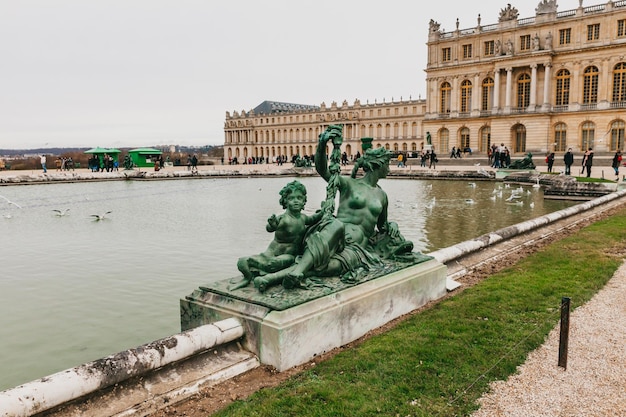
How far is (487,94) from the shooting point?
51.7 m

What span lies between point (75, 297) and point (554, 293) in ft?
20.1

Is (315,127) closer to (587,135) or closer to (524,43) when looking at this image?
(524,43)

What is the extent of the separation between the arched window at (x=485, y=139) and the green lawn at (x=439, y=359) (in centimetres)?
4766

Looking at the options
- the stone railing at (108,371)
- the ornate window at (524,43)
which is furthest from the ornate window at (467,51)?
the stone railing at (108,371)

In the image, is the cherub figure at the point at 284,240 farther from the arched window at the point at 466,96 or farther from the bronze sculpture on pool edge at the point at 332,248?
the arched window at the point at 466,96

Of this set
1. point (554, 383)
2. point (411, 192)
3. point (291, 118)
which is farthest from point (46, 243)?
point (291, 118)

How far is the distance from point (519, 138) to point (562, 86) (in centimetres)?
590

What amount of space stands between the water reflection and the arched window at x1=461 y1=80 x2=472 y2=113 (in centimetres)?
3493

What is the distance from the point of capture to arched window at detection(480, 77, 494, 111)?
168 ft

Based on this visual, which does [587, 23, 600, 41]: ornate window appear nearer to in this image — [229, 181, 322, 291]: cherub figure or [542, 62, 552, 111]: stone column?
[542, 62, 552, 111]: stone column

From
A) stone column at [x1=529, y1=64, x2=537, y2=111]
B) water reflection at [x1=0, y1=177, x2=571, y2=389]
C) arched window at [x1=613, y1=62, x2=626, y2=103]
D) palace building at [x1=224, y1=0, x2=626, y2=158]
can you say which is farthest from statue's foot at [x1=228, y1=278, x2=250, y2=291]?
arched window at [x1=613, y1=62, x2=626, y2=103]

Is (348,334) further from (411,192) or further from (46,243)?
(411,192)

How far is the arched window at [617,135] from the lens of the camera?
44.3 m

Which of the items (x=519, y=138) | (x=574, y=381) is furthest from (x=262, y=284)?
(x=519, y=138)
